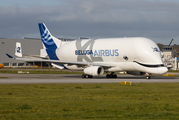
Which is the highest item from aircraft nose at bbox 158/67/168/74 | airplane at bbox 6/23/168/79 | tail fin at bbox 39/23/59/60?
tail fin at bbox 39/23/59/60

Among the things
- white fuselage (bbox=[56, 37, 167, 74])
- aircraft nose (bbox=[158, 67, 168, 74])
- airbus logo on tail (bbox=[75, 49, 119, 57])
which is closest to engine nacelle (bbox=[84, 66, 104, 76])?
white fuselage (bbox=[56, 37, 167, 74])

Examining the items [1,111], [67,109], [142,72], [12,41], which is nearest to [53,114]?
[67,109]

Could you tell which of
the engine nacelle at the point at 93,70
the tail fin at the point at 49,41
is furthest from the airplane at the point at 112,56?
the tail fin at the point at 49,41

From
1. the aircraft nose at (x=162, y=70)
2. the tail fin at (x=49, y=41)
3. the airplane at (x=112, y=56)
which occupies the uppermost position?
the tail fin at (x=49, y=41)

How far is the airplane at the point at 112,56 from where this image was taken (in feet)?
143

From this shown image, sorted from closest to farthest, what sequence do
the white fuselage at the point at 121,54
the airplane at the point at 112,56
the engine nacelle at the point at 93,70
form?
the white fuselage at the point at 121,54, the airplane at the point at 112,56, the engine nacelle at the point at 93,70

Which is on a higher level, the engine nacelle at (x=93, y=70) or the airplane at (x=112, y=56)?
the airplane at (x=112, y=56)

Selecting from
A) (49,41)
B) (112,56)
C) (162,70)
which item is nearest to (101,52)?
(112,56)

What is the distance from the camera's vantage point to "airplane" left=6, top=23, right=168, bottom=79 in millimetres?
43438

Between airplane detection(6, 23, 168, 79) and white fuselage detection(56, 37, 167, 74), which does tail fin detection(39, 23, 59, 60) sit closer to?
airplane detection(6, 23, 168, 79)

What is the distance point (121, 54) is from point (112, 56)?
1.61 metres

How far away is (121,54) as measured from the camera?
4544 centimetres

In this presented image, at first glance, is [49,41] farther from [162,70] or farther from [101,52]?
[162,70]

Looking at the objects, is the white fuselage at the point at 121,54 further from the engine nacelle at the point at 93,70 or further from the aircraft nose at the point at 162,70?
the engine nacelle at the point at 93,70
